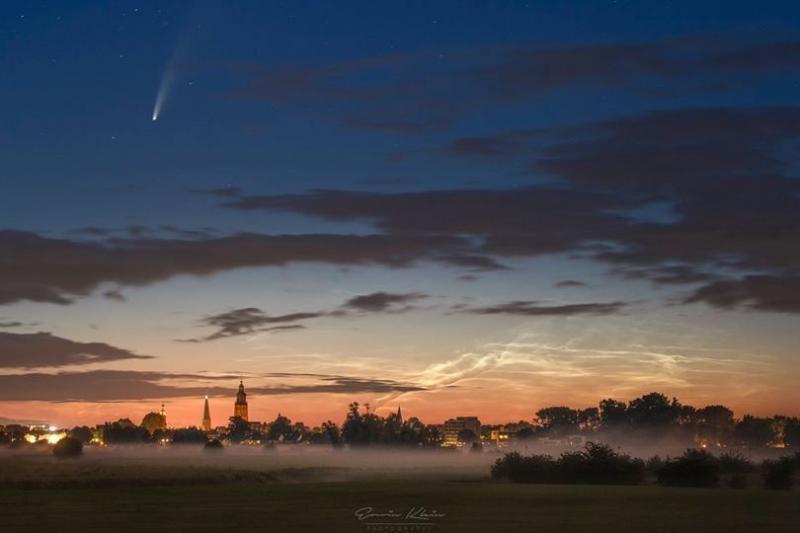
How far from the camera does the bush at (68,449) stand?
177 meters

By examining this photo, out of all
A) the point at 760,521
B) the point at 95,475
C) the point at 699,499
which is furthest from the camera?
the point at 95,475

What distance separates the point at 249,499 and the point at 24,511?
1545cm

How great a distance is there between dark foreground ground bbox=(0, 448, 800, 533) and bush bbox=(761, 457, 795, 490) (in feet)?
61.1

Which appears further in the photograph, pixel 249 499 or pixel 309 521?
pixel 249 499

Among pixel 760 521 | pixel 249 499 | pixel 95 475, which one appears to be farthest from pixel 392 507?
pixel 95 475

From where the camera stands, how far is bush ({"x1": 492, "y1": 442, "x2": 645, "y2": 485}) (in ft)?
350

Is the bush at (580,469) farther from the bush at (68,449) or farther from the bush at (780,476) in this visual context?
the bush at (68,449)

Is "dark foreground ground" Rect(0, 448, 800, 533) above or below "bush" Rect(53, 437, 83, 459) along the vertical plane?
below

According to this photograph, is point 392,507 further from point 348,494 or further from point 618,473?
point 618,473

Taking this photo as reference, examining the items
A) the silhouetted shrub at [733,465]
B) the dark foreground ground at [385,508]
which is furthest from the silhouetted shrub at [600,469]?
the dark foreground ground at [385,508]

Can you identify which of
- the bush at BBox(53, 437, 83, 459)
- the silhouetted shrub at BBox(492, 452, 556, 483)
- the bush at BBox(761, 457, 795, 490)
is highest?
the bush at BBox(53, 437, 83, 459)

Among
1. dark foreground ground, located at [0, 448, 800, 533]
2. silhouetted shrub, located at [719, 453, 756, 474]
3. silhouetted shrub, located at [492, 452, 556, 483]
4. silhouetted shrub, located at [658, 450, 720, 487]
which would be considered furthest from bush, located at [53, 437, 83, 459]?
silhouetted shrub, located at [658, 450, 720, 487]

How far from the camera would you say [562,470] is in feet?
355

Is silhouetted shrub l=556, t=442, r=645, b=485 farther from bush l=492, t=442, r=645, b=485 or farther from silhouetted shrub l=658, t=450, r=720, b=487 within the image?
silhouetted shrub l=658, t=450, r=720, b=487
